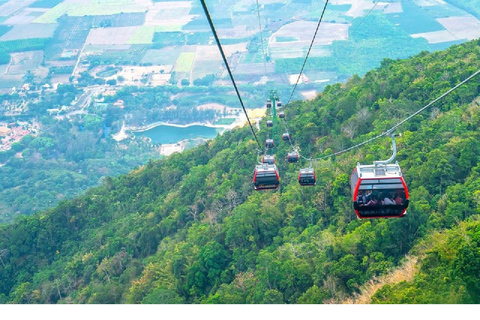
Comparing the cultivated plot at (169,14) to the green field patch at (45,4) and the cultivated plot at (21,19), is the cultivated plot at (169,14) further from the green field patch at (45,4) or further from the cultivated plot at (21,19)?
the cultivated plot at (21,19)

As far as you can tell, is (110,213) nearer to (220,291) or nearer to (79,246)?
(79,246)

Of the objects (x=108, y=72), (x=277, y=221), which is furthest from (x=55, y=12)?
(x=277, y=221)

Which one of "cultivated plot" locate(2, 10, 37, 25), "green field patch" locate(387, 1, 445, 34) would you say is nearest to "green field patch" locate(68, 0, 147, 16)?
"cultivated plot" locate(2, 10, 37, 25)

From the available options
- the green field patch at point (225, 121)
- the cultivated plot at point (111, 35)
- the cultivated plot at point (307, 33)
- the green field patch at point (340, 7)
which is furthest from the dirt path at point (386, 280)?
the cultivated plot at point (111, 35)

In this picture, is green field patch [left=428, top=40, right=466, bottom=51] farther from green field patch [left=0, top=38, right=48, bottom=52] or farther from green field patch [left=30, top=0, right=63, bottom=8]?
green field patch [left=30, top=0, right=63, bottom=8]

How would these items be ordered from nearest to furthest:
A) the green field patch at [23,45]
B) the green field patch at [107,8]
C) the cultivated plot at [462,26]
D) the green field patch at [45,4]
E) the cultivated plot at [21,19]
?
the cultivated plot at [462,26] < the green field patch at [23,45] < the cultivated plot at [21,19] < the green field patch at [107,8] < the green field patch at [45,4]

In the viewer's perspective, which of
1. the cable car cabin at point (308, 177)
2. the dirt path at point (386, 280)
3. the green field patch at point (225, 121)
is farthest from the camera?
the green field patch at point (225, 121)

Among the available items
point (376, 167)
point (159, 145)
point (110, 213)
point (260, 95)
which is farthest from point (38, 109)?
point (376, 167)
